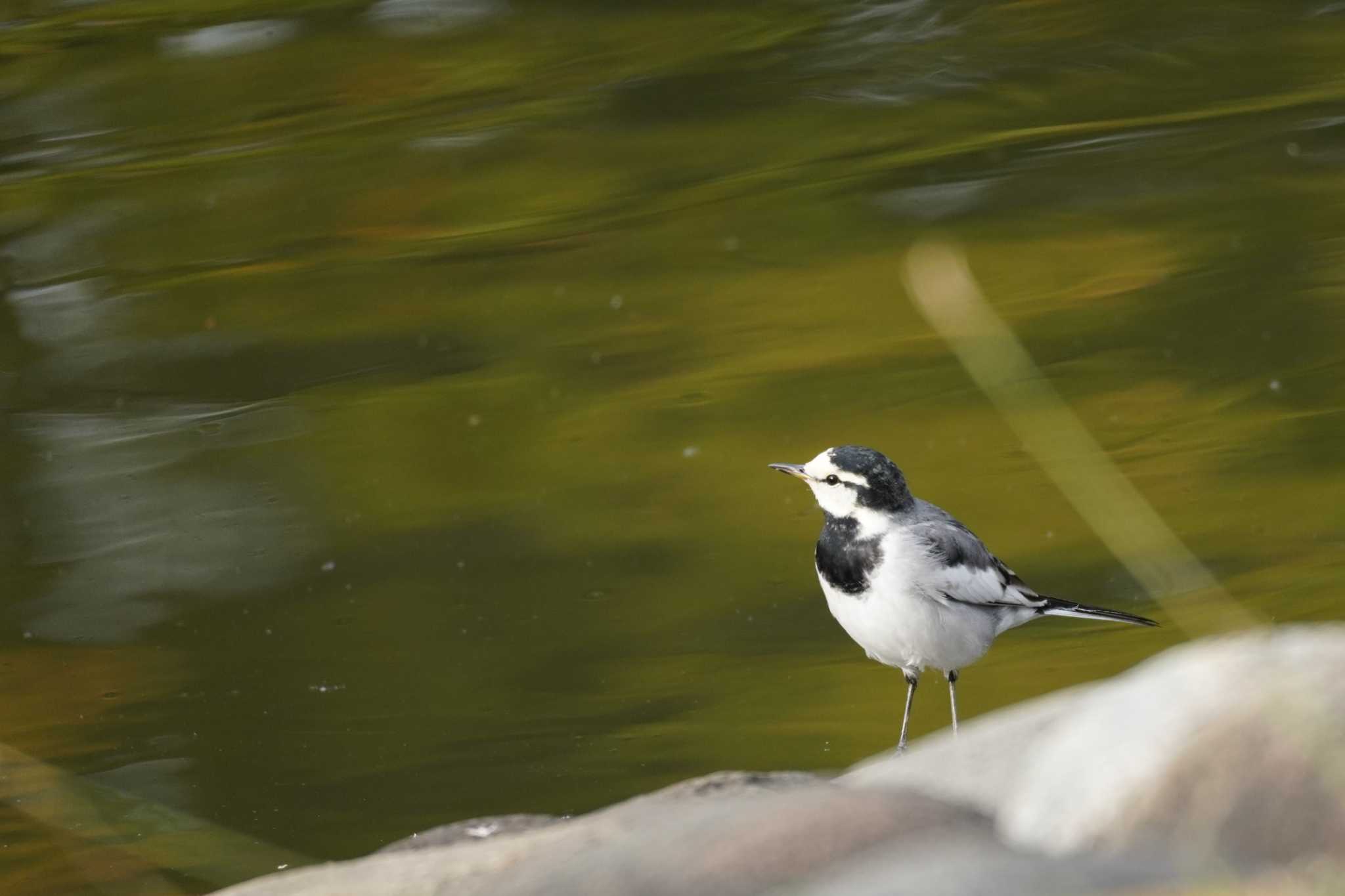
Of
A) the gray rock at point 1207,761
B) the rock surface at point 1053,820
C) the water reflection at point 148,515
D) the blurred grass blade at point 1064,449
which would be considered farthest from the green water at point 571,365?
the gray rock at point 1207,761

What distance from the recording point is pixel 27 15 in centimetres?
1282

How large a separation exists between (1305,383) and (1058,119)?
2.83 metres

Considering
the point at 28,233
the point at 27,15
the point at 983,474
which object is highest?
the point at 27,15

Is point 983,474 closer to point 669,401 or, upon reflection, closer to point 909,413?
point 909,413

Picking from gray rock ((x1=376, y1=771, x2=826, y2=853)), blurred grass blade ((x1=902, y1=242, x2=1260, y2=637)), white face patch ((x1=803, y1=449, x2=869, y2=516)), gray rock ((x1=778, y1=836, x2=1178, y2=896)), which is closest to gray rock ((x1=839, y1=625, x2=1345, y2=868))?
gray rock ((x1=778, y1=836, x2=1178, y2=896))

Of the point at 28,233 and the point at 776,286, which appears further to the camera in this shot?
the point at 28,233

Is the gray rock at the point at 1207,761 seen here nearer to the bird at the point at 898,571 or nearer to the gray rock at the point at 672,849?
the gray rock at the point at 672,849

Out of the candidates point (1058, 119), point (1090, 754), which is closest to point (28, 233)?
point (1058, 119)

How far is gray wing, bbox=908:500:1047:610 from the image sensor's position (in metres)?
5.01

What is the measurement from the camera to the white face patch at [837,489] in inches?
201

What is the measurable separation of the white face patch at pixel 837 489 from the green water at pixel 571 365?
226 cm

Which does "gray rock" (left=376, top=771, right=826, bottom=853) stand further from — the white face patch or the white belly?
the white face patch

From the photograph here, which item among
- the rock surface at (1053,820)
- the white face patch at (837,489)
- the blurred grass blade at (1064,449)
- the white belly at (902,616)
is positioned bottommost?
the blurred grass blade at (1064,449)

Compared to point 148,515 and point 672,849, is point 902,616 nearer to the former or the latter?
point 672,849
